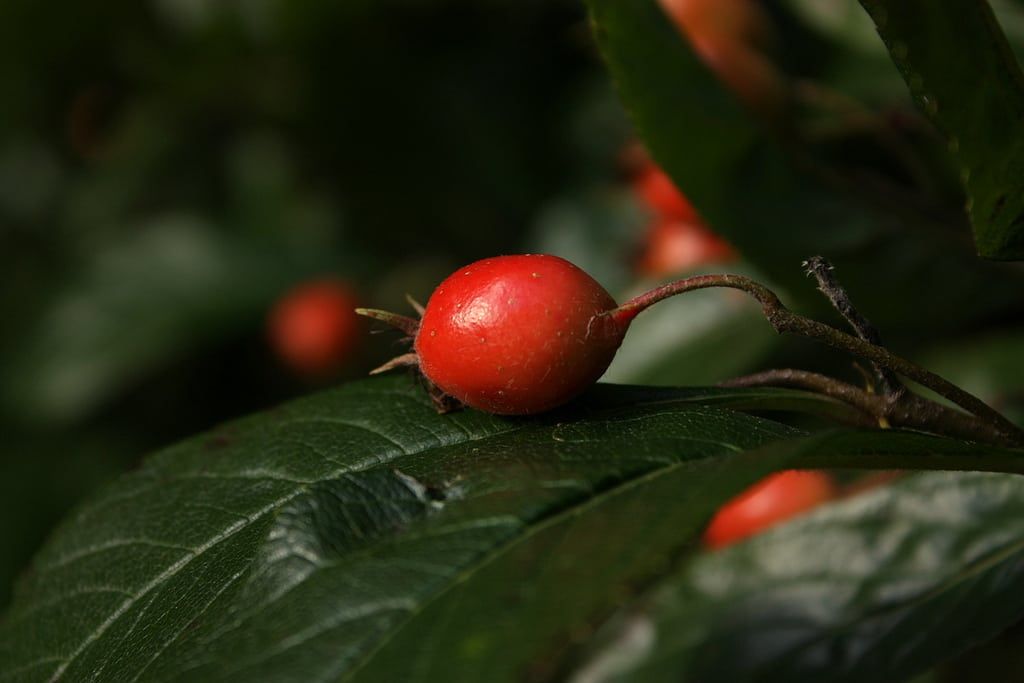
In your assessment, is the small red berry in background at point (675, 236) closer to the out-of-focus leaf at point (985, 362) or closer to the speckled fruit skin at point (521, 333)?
the out-of-focus leaf at point (985, 362)

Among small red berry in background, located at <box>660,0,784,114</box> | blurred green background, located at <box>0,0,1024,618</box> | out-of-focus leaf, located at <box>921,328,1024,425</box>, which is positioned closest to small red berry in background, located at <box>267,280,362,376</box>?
blurred green background, located at <box>0,0,1024,618</box>

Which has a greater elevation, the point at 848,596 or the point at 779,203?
the point at 779,203

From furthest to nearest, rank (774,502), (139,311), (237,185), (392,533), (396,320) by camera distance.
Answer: (237,185)
(139,311)
(774,502)
(396,320)
(392,533)

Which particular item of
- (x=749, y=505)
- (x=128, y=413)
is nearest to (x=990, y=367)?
(x=749, y=505)

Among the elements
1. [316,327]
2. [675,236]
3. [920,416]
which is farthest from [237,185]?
[920,416]

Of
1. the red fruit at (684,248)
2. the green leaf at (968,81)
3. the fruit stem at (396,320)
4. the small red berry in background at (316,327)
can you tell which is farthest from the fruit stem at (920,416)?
the small red berry in background at (316,327)

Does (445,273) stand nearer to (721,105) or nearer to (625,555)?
(721,105)

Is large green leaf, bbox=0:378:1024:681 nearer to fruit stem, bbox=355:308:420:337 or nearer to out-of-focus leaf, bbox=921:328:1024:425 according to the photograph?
fruit stem, bbox=355:308:420:337

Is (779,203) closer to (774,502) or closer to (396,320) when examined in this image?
(774,502)
